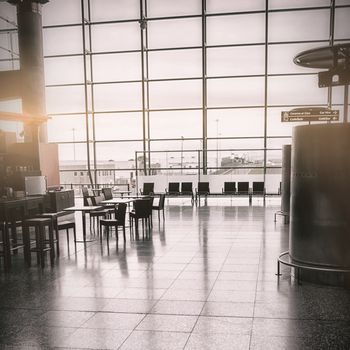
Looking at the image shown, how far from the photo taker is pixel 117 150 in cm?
1443

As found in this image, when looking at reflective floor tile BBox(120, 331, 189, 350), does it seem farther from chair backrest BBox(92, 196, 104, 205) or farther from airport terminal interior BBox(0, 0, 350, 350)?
chair backrest BBox(92, 196, 104, 205)

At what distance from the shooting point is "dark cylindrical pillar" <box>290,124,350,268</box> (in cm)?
437

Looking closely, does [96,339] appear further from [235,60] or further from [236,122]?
[235,60]

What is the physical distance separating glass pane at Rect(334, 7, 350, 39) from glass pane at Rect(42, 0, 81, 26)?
909cm

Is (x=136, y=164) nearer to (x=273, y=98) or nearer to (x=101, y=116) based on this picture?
(x=101, y=116)

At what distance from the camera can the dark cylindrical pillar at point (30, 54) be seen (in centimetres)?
1205

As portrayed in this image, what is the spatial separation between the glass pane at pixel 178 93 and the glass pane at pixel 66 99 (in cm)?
281

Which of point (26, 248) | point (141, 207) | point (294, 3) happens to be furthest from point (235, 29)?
point (26, 248)

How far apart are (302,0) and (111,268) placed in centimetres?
1160

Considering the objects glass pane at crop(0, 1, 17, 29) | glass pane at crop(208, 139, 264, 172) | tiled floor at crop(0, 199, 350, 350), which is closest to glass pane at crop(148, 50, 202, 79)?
glass pane at crop(208, 139, 264, 172)

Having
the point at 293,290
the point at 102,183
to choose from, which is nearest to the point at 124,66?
the point at 102,183

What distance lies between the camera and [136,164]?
1448 cm

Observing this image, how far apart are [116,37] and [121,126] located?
3267 millimetres

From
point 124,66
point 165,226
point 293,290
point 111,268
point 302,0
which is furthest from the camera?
point 124,66
